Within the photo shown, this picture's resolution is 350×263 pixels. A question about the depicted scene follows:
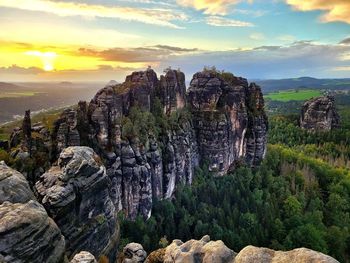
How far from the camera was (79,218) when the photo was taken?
45312 millimetres

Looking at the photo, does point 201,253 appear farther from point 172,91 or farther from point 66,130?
point 172,91

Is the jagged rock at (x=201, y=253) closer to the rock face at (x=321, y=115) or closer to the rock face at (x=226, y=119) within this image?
the rock face at (x=226, y=119)

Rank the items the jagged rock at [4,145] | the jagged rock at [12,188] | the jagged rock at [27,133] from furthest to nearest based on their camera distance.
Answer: the jagged rock at [4,145] < the jagged rock at [27,133] < the jagged rock at [12,188]

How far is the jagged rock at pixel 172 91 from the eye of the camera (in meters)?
97.4

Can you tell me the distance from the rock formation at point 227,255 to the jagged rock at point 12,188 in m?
13.8

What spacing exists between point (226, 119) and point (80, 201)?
68332 millimetres

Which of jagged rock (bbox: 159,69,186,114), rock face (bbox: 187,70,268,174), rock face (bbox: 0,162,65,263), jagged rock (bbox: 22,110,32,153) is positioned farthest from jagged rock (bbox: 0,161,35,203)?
rock face (bbox: 187,70,268,174)

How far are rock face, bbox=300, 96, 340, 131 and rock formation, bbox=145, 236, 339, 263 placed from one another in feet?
541

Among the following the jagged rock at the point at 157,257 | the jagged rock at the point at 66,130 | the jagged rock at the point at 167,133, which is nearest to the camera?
the jagged rock at the point at 157,257

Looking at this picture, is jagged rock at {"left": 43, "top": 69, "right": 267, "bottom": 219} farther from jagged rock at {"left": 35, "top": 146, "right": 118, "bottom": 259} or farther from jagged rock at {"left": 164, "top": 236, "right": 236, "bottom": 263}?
jagged rock at {"left": 164, "top": 236, "right": 236, "bottom": 263}

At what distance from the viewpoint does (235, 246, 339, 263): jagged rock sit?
20.4 metres

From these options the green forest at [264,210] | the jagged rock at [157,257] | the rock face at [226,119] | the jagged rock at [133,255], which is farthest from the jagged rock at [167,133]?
the jagged rock at [157,257]

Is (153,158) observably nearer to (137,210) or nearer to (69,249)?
(137,210)

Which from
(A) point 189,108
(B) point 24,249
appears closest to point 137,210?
(A) point 189,108
